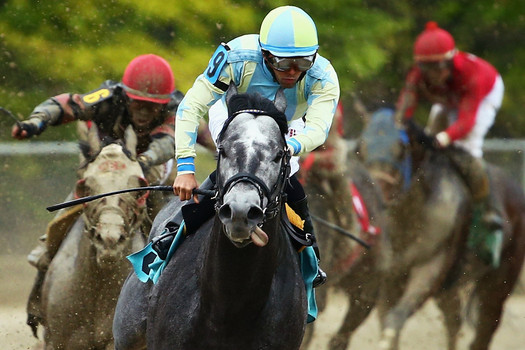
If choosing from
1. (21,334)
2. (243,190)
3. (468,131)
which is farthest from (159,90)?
(468,131)

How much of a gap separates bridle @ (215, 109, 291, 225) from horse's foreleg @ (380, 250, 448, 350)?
5926 millimetres

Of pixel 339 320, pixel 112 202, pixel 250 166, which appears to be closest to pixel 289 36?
pixel 250 166

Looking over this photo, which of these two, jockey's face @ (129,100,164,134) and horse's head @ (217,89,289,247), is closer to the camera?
horse's head @ (217,89,289,247)

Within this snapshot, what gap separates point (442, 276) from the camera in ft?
37.4

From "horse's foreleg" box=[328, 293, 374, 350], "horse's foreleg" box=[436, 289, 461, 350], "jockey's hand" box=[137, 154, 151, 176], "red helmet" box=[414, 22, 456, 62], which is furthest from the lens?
"red helmet" box=[414, 22, 456, 62]

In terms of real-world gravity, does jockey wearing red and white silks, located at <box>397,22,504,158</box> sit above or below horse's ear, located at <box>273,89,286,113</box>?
below

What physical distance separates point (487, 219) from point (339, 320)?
2.14 m

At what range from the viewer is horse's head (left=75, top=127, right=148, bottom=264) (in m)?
6.96

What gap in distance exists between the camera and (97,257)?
7125 millimetres

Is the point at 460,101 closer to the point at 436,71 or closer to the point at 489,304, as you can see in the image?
the point at 436,71

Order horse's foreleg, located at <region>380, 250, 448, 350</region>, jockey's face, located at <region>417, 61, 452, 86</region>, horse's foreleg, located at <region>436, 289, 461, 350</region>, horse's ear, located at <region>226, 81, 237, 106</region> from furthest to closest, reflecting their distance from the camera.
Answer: jockey's face, located at <region>417, 61, 452, 86</region>
horse's foreleg, located at <region>436, 289, 461, 350</region>
horse's foreleg, located at <region>380, 250, 448, 350</region>
horse's ear, located at <region>226, 81, 237, 106</region>

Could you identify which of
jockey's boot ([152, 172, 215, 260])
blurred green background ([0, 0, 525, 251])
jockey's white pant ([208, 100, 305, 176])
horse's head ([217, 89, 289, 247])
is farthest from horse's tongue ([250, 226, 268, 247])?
blurred green background ([0, 0, 525, 251])

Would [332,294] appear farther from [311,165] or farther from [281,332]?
[281,332]

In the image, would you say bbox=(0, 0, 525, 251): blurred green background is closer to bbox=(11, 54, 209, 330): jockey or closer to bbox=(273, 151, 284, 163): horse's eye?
bbox=(11, 54, 209, 330): jockey
